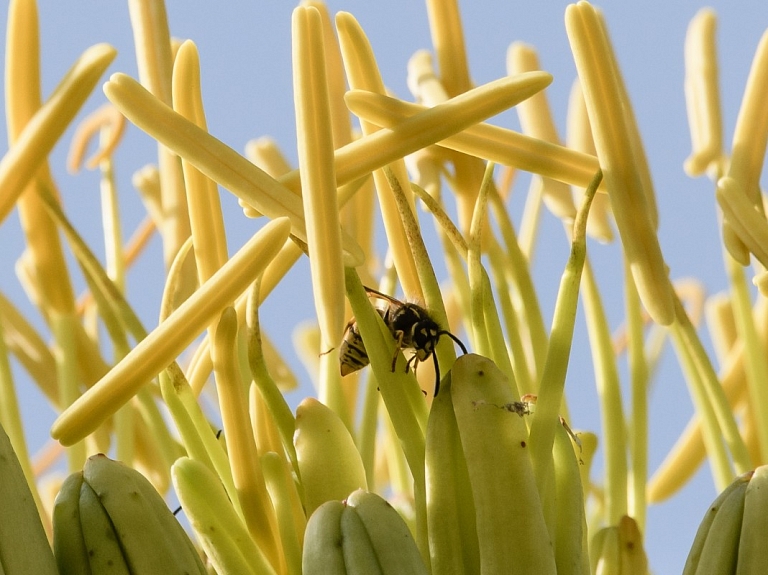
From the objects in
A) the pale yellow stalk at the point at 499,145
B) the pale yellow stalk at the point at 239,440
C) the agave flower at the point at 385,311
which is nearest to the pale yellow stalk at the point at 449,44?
the agave flower at the point at 385,311

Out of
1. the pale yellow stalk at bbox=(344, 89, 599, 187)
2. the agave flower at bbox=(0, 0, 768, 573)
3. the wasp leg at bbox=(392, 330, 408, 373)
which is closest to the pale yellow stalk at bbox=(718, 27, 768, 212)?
the agave flower at bbox=(0, 0, 768, 573)

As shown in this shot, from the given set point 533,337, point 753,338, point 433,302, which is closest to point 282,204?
point 433,302

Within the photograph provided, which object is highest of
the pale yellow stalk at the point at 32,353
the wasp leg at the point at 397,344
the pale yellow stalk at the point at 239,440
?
the pale yellow stalk at the point at 32,353

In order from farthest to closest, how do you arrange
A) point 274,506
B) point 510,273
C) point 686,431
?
1. point 686,431
2. point 510,273
3. point 274,506

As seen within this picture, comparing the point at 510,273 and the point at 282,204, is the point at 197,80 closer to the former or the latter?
the point at 282,204

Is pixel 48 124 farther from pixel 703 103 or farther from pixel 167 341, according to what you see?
pixel 703 103

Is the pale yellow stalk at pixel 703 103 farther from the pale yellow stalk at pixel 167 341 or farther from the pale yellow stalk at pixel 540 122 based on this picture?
the pale yellow stalk at pixel 167 341
